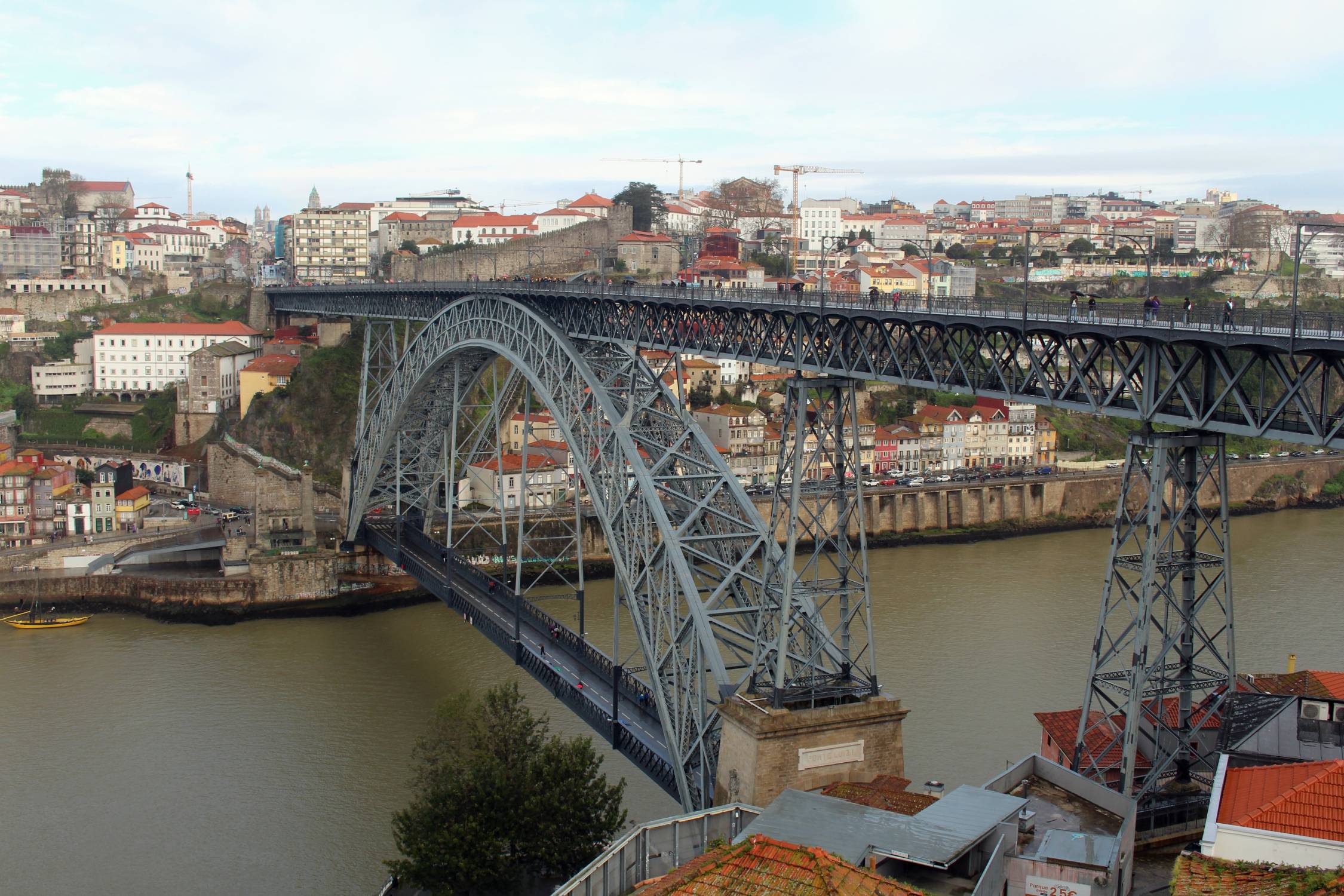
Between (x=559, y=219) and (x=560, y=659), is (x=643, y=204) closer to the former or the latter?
(x=559, y=219)

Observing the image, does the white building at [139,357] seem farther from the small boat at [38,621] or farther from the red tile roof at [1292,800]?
the red tile roof at [1292,800]

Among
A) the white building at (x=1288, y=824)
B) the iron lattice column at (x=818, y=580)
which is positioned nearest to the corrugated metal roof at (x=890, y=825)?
the white building at (x=1288, y=824)

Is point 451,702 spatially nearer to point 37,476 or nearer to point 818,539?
point 818,539

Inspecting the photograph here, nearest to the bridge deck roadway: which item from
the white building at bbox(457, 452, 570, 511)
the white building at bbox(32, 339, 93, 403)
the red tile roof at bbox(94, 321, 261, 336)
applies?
the white building at bbox(457, 452, 570, 511)

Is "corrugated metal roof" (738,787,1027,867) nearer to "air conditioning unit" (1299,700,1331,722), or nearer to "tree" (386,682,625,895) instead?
"air conditioning unit" (1299,700,1331,722)

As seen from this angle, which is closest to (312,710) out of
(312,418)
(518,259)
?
(312,418)

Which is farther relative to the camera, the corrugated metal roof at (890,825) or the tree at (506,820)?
the tree at (506,820)
